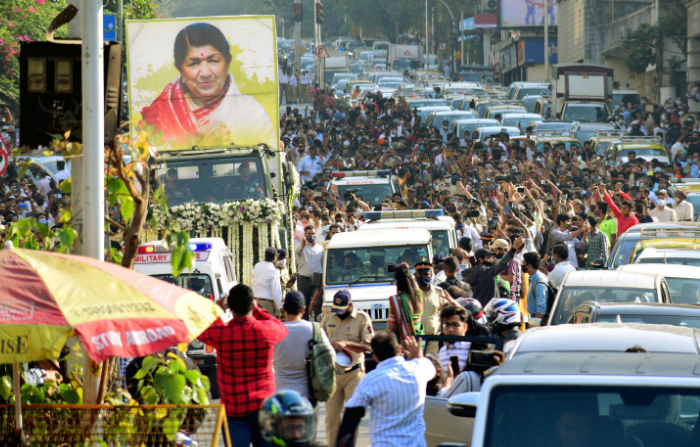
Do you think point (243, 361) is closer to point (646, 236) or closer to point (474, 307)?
point (474, 307)

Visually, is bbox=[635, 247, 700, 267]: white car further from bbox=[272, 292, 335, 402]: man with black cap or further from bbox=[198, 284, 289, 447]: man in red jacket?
bbox=[198, 284, 289, 447]: man in red jacket

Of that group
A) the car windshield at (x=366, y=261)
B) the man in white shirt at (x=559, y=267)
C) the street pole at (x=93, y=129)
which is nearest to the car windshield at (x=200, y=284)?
the car windshield at (x=366, y=261)

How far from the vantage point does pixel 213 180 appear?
1559 cm

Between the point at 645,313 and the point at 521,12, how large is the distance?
73511mm

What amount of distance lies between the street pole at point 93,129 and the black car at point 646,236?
9.56m

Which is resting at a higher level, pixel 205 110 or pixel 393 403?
pixel 205 110

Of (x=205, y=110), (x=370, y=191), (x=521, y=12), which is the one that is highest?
(x=521, y=12)

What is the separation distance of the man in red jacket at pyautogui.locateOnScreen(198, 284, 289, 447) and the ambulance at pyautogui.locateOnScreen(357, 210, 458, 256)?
782 centimetres

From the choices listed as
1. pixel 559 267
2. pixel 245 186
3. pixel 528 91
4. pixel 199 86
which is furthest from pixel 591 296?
pixel 528 91

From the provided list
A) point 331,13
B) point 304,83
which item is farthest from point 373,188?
point 331,13

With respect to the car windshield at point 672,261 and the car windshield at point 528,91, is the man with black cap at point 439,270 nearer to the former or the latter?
the car windshield at point 672,261

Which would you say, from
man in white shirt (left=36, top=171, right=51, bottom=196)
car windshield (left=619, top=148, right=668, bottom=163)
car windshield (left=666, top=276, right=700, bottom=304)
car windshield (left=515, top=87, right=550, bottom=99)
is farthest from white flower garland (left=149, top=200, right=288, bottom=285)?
car windshield (left=515, top=87, right=550, bottom=99)

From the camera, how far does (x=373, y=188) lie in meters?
21.3

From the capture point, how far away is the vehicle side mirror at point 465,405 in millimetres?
5238
